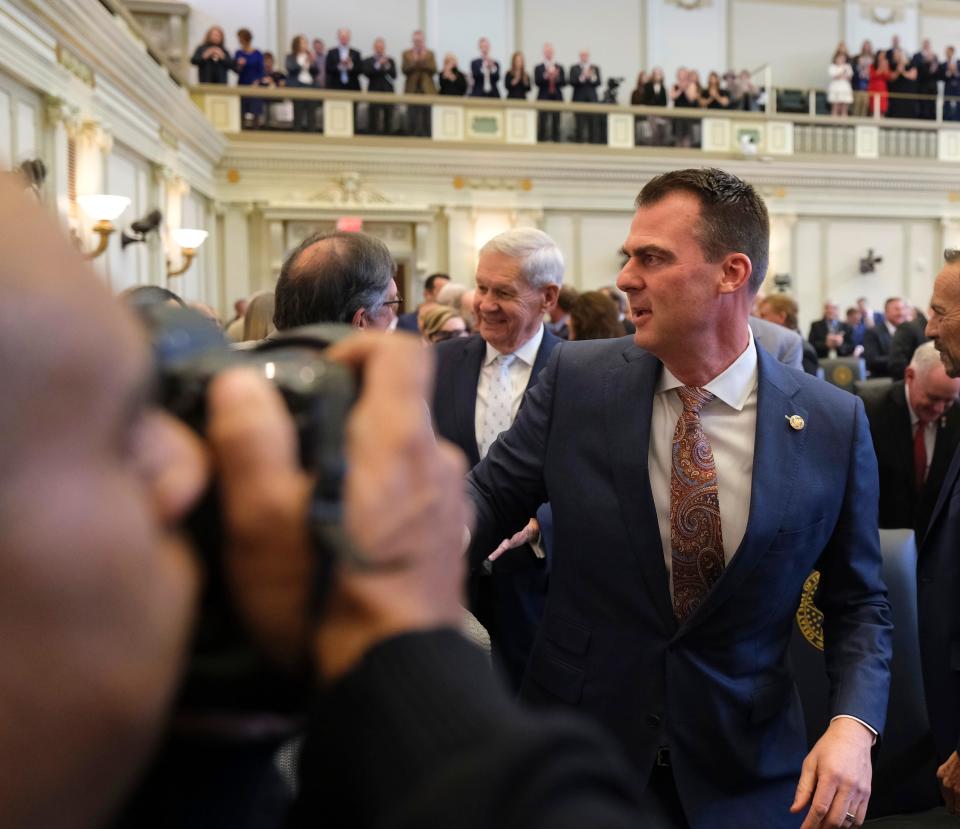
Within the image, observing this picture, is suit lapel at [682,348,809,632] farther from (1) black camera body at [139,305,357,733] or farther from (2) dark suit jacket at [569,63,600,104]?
(2) dark suit jacket at [569,63,600,104]

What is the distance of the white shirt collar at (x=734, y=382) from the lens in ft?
Answer: 6.88

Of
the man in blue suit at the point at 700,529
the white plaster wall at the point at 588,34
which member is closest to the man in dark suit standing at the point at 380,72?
the white plaster wall at the point at 588,34

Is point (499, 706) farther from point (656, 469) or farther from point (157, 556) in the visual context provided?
point (656, 469)

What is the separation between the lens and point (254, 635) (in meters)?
0.44

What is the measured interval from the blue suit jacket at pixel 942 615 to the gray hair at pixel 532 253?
1634mm

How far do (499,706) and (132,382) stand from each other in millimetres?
228

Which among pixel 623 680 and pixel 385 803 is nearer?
pixel 385 803

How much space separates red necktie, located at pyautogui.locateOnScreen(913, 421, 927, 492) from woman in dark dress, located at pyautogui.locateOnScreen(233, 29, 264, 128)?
46.1ft

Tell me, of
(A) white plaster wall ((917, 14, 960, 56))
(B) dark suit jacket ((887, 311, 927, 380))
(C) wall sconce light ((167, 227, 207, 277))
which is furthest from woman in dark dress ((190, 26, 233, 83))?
(A) white plaster wall ((917, 14, 960, 56))

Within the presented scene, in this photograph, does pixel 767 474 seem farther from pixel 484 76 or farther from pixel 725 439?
pixel 484 76

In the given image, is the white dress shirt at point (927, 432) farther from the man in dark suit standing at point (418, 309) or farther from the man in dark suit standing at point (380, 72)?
the man in dark suit standing at point (380, 72)

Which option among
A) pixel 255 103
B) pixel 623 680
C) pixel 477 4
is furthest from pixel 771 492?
pixel 477 4

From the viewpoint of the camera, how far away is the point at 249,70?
16.7 meters

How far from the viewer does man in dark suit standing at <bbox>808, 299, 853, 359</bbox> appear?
15242 millimetres
